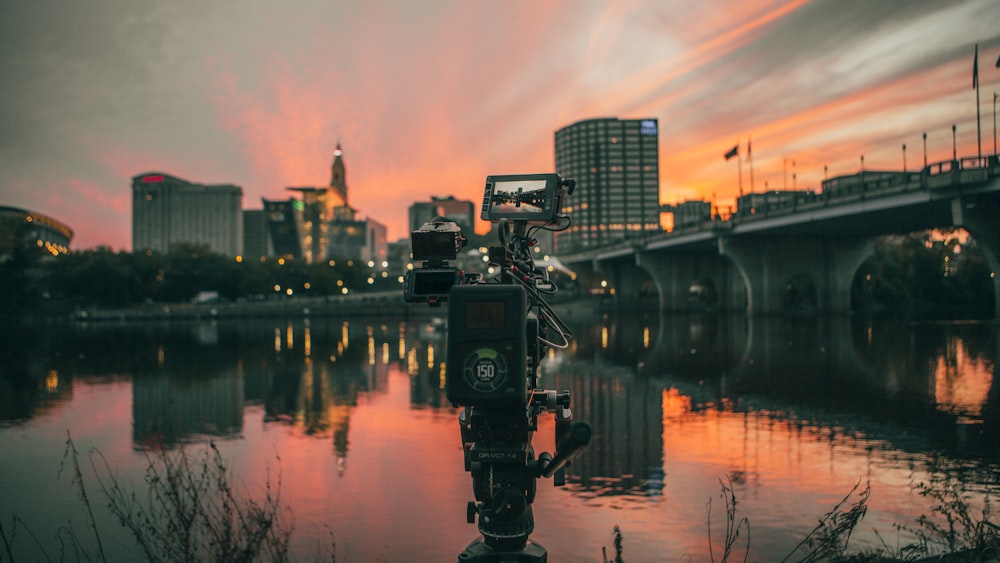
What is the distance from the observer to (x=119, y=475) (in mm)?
19891

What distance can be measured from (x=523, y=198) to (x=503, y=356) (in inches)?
66.3

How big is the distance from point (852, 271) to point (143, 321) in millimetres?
99872

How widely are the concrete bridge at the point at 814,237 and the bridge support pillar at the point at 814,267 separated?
12 cm

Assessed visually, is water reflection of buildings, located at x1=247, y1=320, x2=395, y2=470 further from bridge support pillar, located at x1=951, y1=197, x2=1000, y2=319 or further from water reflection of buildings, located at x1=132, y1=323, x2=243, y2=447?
bridge support pillar, located at x1=951, y1=197, x2=1000, y2=319

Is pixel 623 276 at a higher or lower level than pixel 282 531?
higher

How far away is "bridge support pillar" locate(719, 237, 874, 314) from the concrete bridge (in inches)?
4.5

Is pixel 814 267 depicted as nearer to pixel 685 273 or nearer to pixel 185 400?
pixel 685 273

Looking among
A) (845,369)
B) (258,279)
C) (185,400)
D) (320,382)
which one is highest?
(258,279)

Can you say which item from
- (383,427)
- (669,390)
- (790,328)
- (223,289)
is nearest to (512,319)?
(383,427)

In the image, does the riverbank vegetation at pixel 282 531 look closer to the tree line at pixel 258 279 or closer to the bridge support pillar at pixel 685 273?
the tree line at pixel 258 279

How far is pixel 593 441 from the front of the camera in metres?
22.6

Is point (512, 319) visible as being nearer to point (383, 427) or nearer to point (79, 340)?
point (383, 427)

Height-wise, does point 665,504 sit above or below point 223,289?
below

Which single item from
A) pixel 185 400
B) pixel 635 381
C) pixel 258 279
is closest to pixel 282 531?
pixel 185 400
